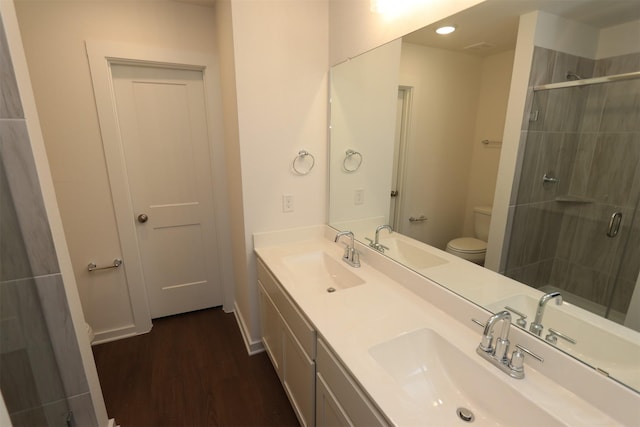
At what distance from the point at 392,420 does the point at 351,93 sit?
1793 millimetres

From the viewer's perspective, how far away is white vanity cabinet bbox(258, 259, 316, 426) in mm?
1331

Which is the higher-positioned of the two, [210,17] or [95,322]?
[210,17]

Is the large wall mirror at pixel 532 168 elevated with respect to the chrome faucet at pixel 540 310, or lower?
elevated

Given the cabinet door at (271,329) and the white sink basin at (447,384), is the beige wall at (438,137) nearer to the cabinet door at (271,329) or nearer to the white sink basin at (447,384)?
the white sink basin at (447,384)

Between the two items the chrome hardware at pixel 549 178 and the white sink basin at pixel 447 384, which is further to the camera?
the chrome hardware at pixel 549 178

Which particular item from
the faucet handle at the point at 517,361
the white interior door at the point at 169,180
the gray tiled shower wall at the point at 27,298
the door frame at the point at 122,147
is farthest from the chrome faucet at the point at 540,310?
the white interior door at the point at 169,180

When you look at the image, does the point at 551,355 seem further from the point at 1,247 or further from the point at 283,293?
the point at 1,247

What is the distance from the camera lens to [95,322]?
234cm

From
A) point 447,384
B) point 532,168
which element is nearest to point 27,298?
point 447,384

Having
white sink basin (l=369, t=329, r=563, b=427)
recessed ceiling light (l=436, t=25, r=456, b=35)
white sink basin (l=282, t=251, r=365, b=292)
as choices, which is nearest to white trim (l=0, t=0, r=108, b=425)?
white sink basin (l=282, t=251, r=365, b=292)

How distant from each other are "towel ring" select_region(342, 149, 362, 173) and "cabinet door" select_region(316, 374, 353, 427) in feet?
4.27

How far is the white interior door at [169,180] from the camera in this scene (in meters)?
2.22

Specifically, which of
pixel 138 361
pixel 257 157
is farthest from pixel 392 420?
pixel 138 361

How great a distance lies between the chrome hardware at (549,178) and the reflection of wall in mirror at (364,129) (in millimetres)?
803
